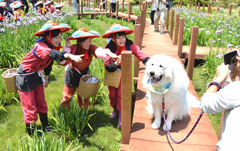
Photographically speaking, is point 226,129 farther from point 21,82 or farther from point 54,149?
point 21,82

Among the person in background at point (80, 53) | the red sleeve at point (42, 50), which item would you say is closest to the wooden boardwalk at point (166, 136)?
the person in background at point (80, 53)

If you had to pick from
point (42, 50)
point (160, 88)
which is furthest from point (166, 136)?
point (42, 50)

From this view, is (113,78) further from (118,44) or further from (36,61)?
(36,61)

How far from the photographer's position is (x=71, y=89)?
3137 mm

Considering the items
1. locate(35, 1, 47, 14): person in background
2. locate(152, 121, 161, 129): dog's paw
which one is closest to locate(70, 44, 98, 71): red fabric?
locate(152, 121, 161, 129): dog's paw

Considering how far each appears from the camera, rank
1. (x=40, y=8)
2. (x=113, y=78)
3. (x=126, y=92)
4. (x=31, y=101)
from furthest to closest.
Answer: (x=40, y=8)
(x=113, y=78)
(x=31, y=101)
(x=126, y=92)

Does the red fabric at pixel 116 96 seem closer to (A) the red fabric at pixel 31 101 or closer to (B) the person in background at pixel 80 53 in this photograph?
(B) the person in background at pixel 80 53

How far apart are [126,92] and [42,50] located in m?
1.13

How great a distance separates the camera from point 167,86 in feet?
7.34

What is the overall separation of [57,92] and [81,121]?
5.21 feet

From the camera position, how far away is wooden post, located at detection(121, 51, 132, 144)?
6.31 ft

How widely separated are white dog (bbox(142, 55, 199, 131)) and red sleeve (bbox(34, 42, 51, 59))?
1.16 m

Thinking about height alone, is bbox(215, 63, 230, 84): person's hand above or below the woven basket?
above

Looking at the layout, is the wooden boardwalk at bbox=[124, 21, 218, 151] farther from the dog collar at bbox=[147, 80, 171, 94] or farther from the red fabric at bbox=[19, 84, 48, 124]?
the red fabric at bbox=[19, 84, 48, 124]
